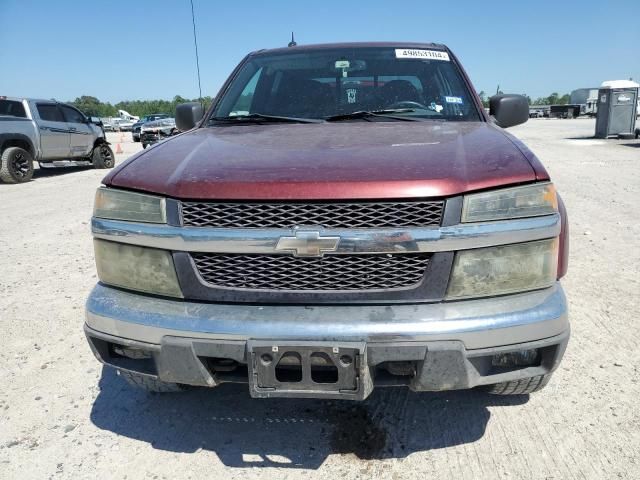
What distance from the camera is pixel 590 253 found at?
4863mm

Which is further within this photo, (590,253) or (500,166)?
(590,253)

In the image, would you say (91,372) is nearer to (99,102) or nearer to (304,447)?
(304,447)

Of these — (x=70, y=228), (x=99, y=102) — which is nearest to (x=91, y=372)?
(x=70, y=228)

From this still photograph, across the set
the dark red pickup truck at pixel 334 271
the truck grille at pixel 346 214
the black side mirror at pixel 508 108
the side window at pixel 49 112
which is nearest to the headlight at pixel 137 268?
the dark red pickup truck at pixel 334 271

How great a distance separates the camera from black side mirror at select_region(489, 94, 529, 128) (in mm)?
3268

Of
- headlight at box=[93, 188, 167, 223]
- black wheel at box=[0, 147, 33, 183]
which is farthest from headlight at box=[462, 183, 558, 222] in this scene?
black wheel at box=[0, 147, 33, 183]

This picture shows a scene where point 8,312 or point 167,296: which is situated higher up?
point 167,296

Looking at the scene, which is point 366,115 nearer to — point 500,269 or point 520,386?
point 500,269

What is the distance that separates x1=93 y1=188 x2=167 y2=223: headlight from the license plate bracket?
25.1 inches

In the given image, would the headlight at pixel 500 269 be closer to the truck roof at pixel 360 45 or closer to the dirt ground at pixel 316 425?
the dirt ground at pixel 316 425

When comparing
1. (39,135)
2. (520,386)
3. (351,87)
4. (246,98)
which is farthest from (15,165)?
(520,386)

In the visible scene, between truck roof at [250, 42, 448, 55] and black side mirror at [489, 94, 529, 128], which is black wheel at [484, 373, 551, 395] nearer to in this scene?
black side mirror at [489, 94, 529, 128]

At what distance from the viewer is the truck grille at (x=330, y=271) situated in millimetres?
1892

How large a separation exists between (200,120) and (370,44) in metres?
1.25
